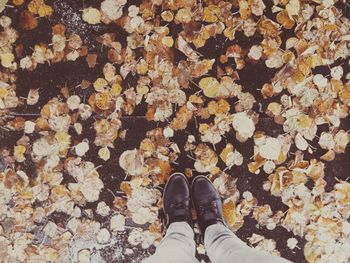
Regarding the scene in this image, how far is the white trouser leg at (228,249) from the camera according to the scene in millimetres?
1658

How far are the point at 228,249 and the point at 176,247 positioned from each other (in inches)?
9.1

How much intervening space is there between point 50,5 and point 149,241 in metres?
1.29

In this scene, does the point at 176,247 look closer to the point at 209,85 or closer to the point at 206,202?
the point at 206,202

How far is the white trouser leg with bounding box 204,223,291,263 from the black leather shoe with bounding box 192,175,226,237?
0.04m

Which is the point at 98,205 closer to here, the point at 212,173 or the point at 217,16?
the point at 212,173

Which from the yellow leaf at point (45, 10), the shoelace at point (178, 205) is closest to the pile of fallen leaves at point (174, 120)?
A: the yellow leaf at point (45, 10)

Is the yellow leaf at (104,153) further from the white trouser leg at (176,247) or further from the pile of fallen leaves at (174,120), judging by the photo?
the white trouser leg at (176,247)

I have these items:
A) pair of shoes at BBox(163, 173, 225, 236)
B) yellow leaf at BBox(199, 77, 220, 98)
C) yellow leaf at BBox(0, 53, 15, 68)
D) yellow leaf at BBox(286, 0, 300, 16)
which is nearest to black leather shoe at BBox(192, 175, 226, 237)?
pair of shoes at BBox(163, 173, 225, 236)

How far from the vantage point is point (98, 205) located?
7.50 ft

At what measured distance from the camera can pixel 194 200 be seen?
7.46 ft

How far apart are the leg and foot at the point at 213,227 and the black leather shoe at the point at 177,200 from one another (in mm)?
46

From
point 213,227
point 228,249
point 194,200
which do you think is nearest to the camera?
point 228,249

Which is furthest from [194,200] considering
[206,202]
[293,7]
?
[293,7]

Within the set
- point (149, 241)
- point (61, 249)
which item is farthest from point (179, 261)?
point (61, 249)
